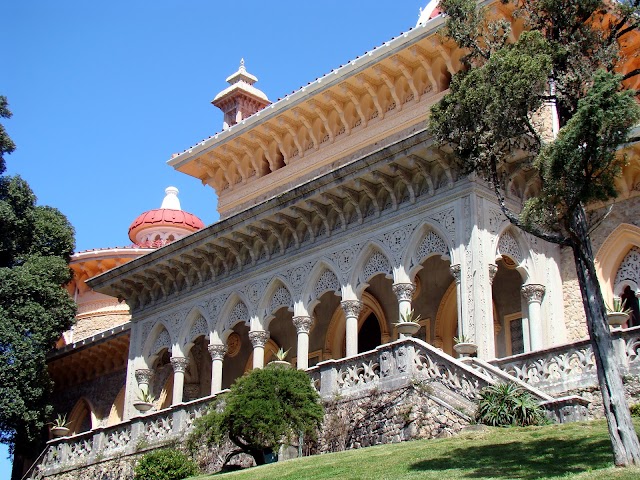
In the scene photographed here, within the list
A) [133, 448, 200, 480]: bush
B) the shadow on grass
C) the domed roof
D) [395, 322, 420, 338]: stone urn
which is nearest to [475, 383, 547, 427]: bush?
the shadow on grass

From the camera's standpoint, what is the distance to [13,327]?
29.2 meters

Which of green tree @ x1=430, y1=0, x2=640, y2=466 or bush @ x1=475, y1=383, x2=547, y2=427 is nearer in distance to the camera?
green tree @ x1=430, y1=0, x2=640, y2=466

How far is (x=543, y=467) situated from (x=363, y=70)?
53.6 feet

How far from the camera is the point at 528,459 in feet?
41.8

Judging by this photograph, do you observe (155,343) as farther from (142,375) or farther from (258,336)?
(258,336)

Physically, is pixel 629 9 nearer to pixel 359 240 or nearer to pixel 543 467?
pixel 543 467

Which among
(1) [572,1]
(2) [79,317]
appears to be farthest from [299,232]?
(2) [79,317]

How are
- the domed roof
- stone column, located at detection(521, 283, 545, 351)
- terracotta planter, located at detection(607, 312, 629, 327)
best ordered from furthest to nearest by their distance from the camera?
the domed roof → stone column, located at detection(521, 283, 545, 351) → terracotta planter, located at detection(607, 312, 629, 327)

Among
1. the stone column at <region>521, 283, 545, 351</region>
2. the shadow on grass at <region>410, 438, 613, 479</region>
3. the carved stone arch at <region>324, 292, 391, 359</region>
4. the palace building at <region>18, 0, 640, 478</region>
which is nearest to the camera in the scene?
the shadow on grass at <region>410, 438, 613, 479</region>

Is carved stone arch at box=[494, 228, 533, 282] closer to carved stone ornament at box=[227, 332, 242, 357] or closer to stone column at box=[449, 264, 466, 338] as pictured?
stone column at box=[449, 264, 466, 338]

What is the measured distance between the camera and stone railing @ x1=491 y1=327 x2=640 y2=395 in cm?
1586

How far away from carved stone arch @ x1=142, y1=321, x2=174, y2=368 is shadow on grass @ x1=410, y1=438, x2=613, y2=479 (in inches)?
629

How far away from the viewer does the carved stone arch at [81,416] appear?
115 feet

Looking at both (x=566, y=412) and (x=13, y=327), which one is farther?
(x=13, y=327)
